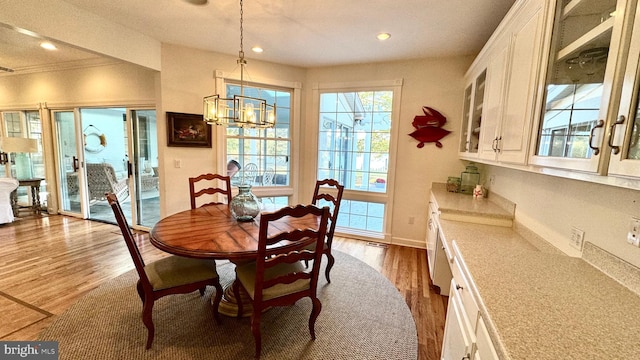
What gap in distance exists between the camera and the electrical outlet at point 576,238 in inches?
52.7

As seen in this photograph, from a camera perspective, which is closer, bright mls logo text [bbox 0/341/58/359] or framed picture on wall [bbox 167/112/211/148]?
bright mls logo text [bbox 0/341/58/359]

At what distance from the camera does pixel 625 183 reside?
2.74 feet

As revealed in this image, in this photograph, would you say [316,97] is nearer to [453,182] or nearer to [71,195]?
[453,182]

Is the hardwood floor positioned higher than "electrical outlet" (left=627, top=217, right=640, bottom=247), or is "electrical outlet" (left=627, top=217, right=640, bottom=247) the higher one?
"electrical outlet" (left=627, top=217, right=640, bottom=247)

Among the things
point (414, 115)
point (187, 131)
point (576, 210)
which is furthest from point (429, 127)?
point (187, 131)

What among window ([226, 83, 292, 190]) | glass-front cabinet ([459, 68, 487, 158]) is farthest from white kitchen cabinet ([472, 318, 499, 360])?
window ([226, 83, 292, 190])

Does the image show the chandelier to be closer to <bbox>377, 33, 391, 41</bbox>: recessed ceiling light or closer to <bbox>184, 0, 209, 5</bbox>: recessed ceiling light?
<bbox>184, 0, 209, 5</bbox>: recessed ceiling light

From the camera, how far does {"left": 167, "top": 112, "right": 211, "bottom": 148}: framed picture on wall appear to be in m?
3.41

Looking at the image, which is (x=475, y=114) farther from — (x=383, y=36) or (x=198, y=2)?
(x=198, y=2)

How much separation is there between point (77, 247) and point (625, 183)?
493 centimetres

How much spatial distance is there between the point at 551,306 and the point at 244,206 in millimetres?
1929

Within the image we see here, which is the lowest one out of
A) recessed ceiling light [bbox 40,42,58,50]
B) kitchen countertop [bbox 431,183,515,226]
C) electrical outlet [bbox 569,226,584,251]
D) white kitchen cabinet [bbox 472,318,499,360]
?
white kitchen cabinet [bbox 472,318,499,360]

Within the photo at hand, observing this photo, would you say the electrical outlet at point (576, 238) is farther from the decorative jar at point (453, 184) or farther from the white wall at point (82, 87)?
the white wall at point (82, 87)

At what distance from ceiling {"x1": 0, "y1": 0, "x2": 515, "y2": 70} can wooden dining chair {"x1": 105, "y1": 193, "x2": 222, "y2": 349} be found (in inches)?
76.9
